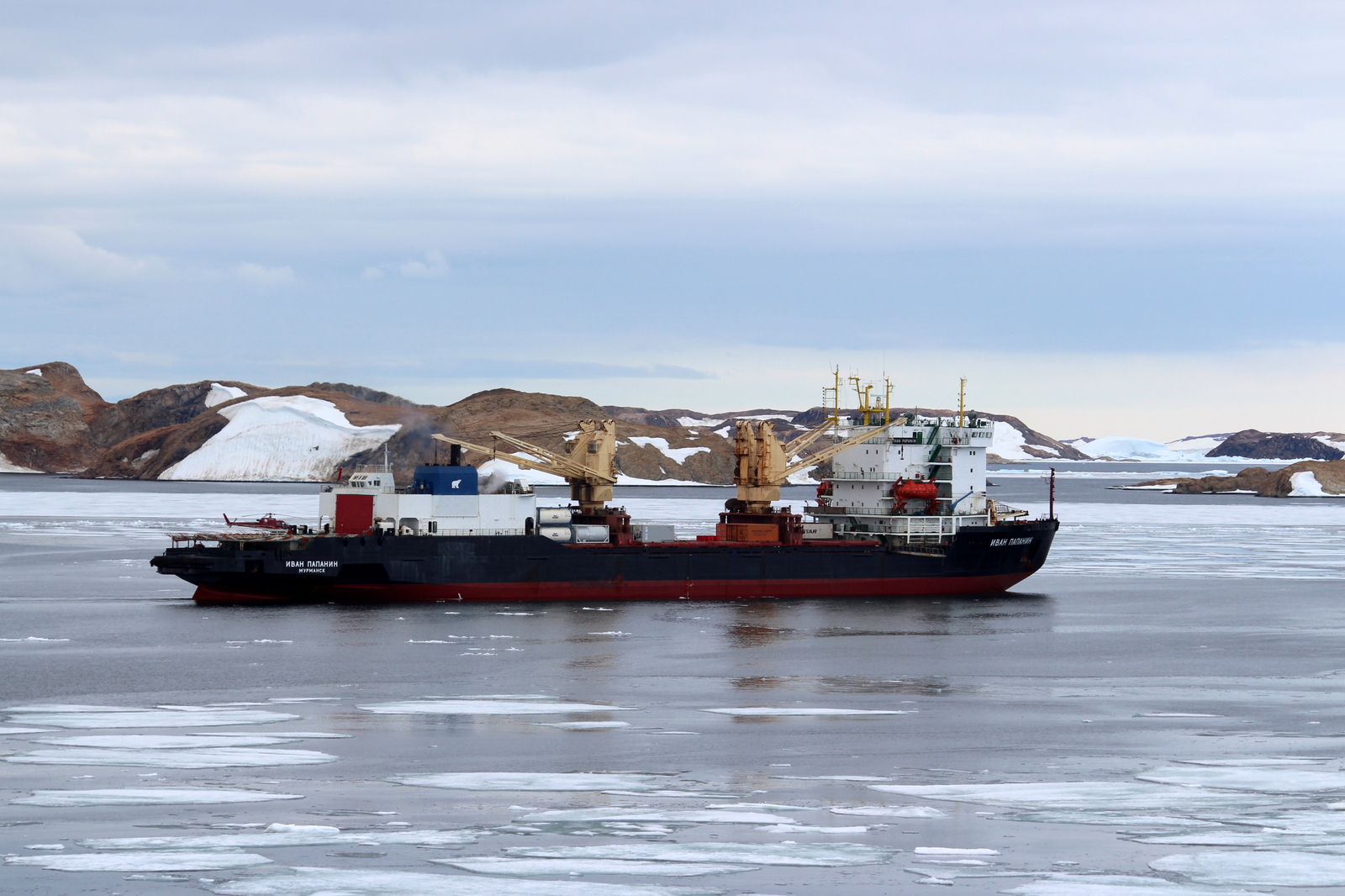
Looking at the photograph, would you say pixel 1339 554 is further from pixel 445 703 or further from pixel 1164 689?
pixel 445 703

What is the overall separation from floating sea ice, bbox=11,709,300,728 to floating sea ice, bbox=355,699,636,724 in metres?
1.75

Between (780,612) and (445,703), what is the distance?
18864mm

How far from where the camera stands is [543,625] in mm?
36781

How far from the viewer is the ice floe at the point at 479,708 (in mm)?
22828

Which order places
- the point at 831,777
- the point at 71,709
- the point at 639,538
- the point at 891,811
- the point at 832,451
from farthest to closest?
the point at 832,451, the point at 639,538, the point at 71,709, the point at 831,777, the point at 891,811

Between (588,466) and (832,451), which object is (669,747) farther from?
(832,451)

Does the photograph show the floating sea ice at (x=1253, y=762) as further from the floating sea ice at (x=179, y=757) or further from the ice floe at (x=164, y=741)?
the ice floe at (x=164, y=741)

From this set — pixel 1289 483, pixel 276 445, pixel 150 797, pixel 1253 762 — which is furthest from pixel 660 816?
pixel 276 445

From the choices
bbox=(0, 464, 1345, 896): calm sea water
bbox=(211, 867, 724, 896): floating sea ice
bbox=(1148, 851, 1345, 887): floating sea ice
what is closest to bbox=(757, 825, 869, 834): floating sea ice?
bbox=(0, 464, 1345, 896): calm sea water

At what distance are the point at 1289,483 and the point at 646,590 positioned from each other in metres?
139

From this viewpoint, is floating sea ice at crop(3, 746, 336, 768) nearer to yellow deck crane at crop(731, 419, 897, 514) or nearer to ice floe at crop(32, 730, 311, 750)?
ice floe at crop(32, 730, 311, 750)

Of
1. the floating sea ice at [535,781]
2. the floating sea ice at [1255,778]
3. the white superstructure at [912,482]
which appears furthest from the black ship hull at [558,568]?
the floating sea ice at [1255,778]

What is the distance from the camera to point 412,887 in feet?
40.1

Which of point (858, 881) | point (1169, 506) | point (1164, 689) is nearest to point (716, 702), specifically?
point (1164, 689)
